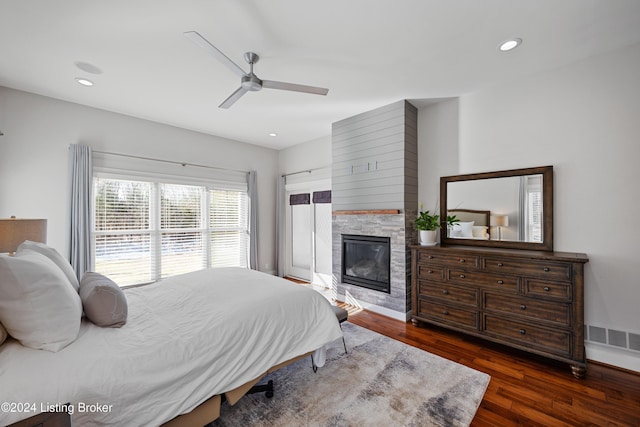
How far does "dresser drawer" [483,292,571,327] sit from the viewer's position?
2.24 meters

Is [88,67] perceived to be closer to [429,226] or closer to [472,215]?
[429,226]

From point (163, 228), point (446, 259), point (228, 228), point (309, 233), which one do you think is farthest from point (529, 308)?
point (163, 228)

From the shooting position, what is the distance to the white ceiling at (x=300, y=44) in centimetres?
185

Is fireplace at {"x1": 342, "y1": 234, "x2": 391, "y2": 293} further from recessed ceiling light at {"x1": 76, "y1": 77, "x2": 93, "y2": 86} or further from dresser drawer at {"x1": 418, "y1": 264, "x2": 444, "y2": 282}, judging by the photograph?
recessed ceiling light at {"x1": 76, "y1": 77, "x2": 93, "y2": 86}

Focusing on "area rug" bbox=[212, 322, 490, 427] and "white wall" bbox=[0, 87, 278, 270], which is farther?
"white wall" bbox=[0, 87, 278, 270]

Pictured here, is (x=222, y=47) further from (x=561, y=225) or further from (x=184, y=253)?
(x=561, y=225)

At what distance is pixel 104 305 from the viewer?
1.61 m

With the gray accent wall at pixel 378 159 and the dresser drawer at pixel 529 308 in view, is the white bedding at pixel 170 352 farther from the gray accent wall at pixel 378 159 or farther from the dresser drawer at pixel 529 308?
the gray accent wall at pixel 378 159

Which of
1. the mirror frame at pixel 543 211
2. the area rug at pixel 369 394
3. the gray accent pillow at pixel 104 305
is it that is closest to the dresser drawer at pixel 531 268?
the mirror frame at pixel 543 211

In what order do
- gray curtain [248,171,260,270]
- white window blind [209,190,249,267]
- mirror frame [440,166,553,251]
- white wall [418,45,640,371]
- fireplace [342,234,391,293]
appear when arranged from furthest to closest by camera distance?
gray curtain [248,171,260,270]
white window blind [209,190,249,267]
fireplace [342,234,391,293]
mirror frame [440,166,553,251]
white wall [418,45,640,371]

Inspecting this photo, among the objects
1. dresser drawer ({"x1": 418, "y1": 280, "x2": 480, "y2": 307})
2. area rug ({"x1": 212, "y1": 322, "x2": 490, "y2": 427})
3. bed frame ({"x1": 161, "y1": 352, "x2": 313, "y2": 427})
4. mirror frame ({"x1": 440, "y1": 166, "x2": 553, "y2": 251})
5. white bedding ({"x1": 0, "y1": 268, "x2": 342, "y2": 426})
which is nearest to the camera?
white bedding ({"x1": 0, "y1": 268, "x2": 342, "y2": 426})

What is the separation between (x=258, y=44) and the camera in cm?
221

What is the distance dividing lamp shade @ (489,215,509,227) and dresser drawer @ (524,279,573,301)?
2.35ft

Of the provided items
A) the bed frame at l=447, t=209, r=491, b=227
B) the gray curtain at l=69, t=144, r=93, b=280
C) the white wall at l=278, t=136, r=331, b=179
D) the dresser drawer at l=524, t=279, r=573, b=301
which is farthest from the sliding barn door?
the gray curtain at l=69, t=144, r=93, b=280
